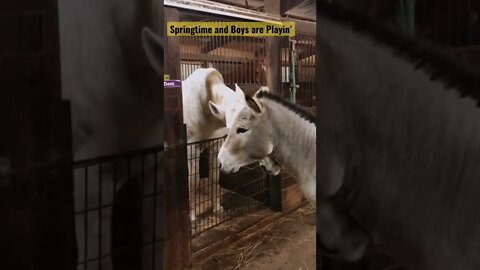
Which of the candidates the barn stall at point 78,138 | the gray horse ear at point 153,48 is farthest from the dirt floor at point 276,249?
the gray horse ear at point 153,48

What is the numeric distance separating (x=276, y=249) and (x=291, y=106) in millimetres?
683

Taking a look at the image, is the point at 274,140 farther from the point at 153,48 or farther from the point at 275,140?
the point at 153,48

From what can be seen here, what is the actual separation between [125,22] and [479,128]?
0.51 meters

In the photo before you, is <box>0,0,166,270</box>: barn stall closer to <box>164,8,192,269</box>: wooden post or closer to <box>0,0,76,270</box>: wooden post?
<box>0,0,76,270</box>: wooden post

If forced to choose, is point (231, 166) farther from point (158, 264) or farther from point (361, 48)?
point (361, 48)

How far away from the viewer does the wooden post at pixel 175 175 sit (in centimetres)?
121

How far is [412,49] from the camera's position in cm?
40

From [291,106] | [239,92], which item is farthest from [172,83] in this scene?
[291,106]

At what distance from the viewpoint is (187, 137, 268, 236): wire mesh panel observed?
1.57m

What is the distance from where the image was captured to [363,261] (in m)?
0.44

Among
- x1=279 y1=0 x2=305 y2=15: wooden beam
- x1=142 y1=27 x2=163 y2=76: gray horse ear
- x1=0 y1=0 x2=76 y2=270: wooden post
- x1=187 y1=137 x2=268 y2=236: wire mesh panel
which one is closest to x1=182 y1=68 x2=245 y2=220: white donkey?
x1=187 y1=137 x2=268 y2=236: wire mesh panel

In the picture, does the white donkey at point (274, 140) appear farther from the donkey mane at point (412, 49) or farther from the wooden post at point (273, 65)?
the donkey mane at point (412, 49)

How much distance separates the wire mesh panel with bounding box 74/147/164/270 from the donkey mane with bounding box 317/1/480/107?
37 centimetres

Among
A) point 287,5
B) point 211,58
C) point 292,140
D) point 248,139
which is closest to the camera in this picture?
point 287,5
